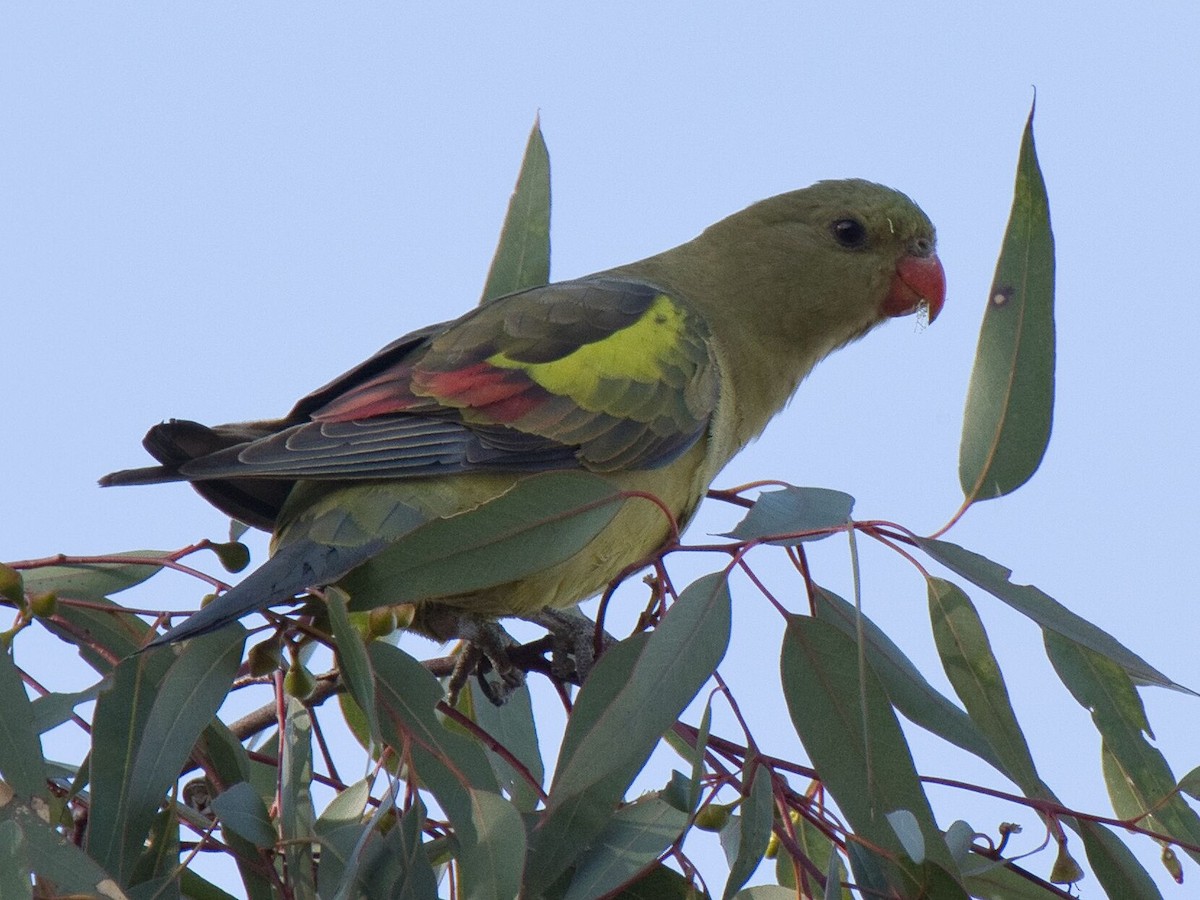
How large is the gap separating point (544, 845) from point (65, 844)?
67cm

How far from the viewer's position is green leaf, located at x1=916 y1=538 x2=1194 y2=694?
204 cm

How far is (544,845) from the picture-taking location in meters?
2.04

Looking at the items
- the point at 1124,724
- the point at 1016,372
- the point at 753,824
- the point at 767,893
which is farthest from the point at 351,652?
Answer: the point at 1124,724

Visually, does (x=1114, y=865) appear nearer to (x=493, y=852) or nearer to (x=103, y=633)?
(x=493, y=852)

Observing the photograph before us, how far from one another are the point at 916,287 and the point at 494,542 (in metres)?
2.13

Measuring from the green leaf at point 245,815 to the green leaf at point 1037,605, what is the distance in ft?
3.53

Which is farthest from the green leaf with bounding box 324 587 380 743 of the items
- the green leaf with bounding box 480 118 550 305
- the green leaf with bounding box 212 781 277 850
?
the green leaf with bounding box 480 118 550 305

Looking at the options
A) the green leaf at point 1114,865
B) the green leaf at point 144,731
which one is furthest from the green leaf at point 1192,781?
the green leaf at point 144,731

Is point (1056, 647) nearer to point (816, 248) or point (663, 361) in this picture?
point (663, 361)

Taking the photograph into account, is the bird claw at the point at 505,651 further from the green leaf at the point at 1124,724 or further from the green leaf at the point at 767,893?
the green leaf at the point at 1124,724

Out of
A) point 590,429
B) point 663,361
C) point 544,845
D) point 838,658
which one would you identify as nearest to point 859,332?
point 663,361

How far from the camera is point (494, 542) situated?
211 cm

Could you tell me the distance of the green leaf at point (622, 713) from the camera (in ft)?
6.15

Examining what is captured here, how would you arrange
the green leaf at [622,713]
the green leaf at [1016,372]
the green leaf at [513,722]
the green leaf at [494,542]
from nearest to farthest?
the green leaf at [622,713]
the green leaf at [494,542]
the green leaf at [1016,372]
the green leaf at [513,722]
